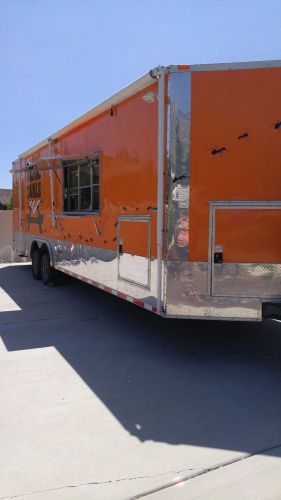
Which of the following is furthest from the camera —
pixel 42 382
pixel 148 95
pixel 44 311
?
pixel 44 311

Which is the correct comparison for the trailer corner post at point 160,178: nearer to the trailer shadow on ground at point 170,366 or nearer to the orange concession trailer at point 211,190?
the orange concession trailer at point 211,190

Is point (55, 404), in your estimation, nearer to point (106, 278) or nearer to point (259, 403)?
point (259, 403)

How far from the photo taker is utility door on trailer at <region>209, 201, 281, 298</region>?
4161 mm

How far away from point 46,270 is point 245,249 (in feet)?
20.3

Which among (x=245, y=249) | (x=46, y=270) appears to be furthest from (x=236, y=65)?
(x=46, y=270)

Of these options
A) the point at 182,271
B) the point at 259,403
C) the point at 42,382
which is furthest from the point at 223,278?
the point at 42,382

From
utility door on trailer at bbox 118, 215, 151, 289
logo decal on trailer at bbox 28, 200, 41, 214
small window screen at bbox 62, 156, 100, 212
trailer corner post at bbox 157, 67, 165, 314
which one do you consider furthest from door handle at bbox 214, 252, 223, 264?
logo decal on trailer at bbox 28, 200, 41, 214

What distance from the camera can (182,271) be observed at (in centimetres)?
432

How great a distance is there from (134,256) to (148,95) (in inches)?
67.8

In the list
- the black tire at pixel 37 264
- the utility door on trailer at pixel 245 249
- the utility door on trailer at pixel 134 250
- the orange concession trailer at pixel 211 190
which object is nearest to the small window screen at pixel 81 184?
the utility door on trailer at pixel 134 250

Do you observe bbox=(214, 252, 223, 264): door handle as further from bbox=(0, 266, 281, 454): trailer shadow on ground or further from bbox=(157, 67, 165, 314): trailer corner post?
bbox=(0, 266, 281, 454): trailer shadow on ground

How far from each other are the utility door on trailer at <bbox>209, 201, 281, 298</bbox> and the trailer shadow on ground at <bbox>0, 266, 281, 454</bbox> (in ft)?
2.88

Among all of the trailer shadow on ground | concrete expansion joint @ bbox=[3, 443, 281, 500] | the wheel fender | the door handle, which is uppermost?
the door handle

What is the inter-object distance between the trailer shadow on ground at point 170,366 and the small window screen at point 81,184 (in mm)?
1691
